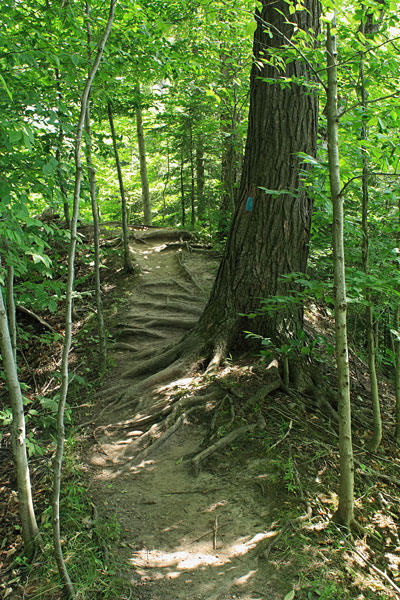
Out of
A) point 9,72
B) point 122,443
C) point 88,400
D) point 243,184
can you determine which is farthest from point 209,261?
point 9,72

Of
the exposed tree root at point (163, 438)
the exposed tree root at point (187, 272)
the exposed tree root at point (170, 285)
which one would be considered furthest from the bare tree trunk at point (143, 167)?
the exposed tree root at point (163, 438)

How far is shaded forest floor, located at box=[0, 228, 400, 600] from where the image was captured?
278 centimetres

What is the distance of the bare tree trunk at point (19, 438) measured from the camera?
2.73 metres

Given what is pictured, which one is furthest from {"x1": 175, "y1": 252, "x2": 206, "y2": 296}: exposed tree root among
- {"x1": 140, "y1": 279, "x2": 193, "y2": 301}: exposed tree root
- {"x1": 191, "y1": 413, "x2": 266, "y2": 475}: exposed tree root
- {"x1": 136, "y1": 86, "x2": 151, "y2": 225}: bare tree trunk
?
{"x1": 191, "y1": 413, "x2": 266, "y2": 475}: exposed tree root

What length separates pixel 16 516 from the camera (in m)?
3.45

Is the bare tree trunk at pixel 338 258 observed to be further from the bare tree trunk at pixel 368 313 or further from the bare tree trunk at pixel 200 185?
the bare tree trunk at pixel 200 185

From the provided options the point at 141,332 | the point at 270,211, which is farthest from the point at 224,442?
the point at 141,332

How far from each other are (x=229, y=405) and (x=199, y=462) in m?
0.82

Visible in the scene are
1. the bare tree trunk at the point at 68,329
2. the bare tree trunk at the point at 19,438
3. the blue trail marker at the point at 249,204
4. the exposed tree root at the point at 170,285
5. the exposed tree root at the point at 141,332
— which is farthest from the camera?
the exposed tree root at the point at 170,285

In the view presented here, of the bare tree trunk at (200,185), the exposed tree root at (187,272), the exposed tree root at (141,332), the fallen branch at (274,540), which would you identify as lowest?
the fallen branch at (274,540)

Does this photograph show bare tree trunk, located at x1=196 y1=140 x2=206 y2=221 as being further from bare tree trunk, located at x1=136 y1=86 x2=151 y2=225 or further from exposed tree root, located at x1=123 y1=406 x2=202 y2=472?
exposed tree root, located at x1=123 y1=406 x2=202 y2=472

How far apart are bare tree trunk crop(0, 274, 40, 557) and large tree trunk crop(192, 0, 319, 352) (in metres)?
2.74

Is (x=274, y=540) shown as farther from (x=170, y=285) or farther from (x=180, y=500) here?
(x=170, y=285)

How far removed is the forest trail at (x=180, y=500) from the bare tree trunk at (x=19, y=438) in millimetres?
633
